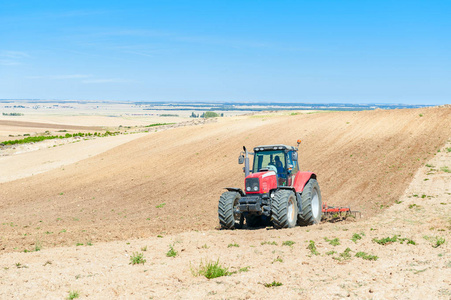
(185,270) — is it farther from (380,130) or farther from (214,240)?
(380,130)

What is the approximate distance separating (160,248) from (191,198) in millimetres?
12595

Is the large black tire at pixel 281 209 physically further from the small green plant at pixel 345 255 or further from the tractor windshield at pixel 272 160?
the small green plant at pixel 345 255

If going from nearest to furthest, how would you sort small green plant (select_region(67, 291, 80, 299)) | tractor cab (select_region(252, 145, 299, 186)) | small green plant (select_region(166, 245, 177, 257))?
small green plant (select_region(67, 291, 80, 299))
small green plant (select_region(166, 245, 177, 257))
tractor cab (select_region(252, 145, 299, 186))

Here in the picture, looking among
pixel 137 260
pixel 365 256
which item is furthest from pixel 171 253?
pixel 365 256

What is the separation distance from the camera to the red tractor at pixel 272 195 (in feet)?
51.8

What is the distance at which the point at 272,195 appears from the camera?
53.1ft

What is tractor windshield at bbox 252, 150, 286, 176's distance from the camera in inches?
680

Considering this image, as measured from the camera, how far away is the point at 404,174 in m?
26.8

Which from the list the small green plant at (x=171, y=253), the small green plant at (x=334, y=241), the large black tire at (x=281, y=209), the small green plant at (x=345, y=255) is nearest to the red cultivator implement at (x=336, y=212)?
the large black tire at (x=281, y=209)

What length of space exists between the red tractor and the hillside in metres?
2.20

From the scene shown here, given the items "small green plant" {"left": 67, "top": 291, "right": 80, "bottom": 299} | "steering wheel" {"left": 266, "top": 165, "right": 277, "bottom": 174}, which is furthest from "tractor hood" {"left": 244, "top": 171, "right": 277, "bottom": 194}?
"small green plant" {"left": 67, "top": 291, "right": 80, "bottom": 299}

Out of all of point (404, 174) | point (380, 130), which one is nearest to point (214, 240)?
point (404, 174)

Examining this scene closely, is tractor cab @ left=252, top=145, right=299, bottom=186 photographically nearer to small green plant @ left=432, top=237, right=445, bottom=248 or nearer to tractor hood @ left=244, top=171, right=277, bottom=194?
tractor hood @ left=244, top=171, right=277, bottom=194

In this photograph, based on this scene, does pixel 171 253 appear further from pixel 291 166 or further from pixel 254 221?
pixel 291 166
